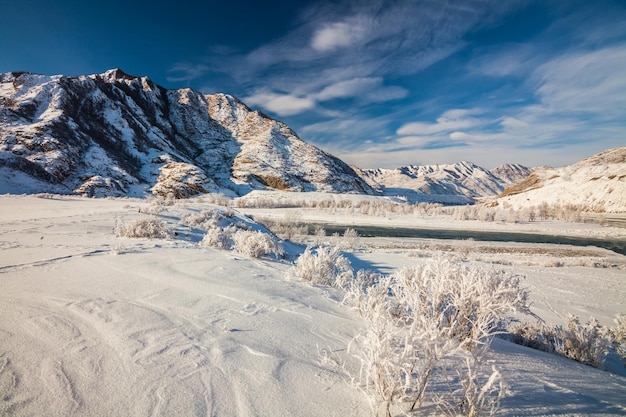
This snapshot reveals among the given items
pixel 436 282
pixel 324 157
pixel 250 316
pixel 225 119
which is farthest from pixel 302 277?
pixel 225 119

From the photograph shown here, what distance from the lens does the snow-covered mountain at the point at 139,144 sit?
5128 centimetres

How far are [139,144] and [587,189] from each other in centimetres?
10169

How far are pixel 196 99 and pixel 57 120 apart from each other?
77839 millimetres

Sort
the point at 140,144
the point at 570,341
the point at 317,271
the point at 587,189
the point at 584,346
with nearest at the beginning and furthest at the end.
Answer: the point at 584,346 < the point at 570,341 < the point at 317,271 < the point at 587,189 < the point at 140,144

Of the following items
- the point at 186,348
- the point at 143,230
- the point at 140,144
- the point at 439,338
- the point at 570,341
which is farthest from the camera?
the point at 140,144

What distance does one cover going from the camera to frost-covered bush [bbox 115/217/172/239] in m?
7.55

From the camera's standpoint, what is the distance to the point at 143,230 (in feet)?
25.2

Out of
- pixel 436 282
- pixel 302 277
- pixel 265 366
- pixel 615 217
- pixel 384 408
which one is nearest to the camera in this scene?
pixel 384 408

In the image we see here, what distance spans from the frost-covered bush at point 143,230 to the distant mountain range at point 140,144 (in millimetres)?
46454

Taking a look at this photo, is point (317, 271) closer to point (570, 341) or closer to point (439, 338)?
point (439, 338)

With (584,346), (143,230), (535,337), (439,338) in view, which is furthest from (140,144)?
(584,346)

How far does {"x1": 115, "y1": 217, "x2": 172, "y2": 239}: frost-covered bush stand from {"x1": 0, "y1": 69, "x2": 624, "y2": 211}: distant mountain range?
152ft

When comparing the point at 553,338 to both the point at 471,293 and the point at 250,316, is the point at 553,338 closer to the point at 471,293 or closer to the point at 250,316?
the point at 471,293

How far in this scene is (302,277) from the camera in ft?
18.3
